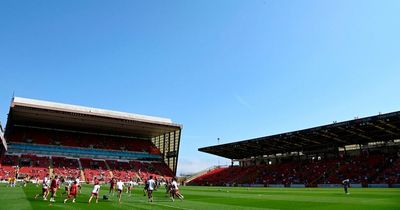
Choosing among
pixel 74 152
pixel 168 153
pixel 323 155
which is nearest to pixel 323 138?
pixel 323 155

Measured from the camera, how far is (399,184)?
45625 mm

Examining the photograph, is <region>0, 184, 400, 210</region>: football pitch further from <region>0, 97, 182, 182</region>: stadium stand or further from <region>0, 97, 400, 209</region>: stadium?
<region>0, 97, 182, 182</region>: stadium stand

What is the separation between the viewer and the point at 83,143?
8594 centimetres

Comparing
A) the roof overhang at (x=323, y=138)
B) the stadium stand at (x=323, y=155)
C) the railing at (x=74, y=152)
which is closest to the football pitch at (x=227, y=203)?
the roof overhang at (x=323, y=138)

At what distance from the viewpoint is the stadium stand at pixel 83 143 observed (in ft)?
234

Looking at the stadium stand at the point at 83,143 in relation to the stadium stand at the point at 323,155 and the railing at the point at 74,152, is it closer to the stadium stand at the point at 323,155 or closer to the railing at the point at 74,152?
the railing at the point at 74,152

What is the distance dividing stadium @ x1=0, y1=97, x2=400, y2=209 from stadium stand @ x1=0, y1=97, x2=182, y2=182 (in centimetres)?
19

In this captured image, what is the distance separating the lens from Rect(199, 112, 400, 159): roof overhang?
51562mm

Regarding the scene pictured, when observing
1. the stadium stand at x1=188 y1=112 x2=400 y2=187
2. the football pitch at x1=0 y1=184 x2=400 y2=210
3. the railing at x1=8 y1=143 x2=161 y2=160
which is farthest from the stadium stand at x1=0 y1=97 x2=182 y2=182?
the football pitch at x1=0 y1=184 x2=400 y2=210

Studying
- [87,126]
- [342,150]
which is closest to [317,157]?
[342,150]

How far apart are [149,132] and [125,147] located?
7.84 meters

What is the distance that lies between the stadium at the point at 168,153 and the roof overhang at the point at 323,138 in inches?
5.4

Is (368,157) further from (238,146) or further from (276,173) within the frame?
(238,146)

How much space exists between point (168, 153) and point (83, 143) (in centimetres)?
2226
